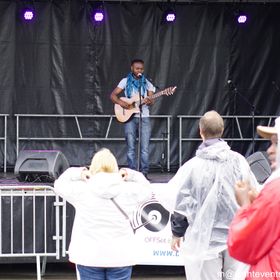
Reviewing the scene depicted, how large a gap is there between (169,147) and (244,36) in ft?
7.52

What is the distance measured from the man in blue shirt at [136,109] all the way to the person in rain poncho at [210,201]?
4.61 metres

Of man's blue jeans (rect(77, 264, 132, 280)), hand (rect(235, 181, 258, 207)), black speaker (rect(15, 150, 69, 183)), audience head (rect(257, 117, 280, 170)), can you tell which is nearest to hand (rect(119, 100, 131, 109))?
black speaker (rect(15, 150, 69, 183))

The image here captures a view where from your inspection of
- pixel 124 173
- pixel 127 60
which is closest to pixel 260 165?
pixel 124 173

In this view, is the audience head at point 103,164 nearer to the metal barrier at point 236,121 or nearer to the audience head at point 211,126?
the audience head at point 211,126

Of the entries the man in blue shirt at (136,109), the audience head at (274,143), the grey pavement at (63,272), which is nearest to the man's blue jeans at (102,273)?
the audience head at (274,143)

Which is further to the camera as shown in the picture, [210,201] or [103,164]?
[210,201]

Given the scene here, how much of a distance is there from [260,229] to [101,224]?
1.64m

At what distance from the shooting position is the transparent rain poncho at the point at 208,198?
3914 millimetres

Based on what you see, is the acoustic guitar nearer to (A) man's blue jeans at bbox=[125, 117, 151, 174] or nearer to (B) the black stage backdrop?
(A) man's blue jeans at bbox=[125, 117, 151, 174]

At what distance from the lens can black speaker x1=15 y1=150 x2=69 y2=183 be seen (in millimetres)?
6754

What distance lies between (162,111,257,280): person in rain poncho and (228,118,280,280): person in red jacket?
4.93ft

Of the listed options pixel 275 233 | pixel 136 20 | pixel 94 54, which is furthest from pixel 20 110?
pixel 275 233

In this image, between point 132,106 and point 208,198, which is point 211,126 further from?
point 132,106

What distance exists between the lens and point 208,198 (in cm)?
392
